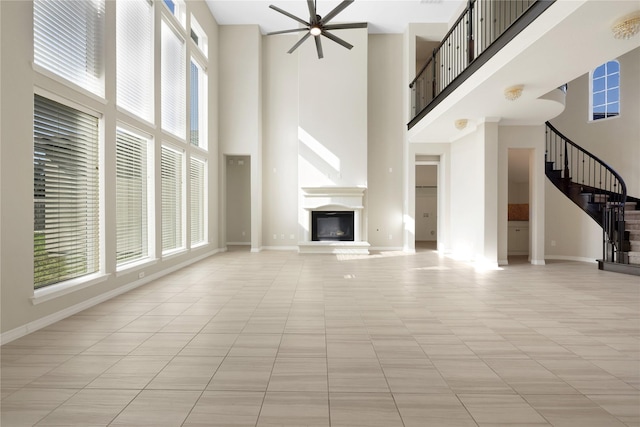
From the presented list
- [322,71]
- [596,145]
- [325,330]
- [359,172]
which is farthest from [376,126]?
[325,330]

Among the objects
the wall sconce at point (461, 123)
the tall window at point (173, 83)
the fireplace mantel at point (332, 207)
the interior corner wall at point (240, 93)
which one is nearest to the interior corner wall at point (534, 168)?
the wall sconce at point (461, 123)

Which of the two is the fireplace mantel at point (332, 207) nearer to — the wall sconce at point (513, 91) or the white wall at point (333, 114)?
the white wall at point (333, 114)

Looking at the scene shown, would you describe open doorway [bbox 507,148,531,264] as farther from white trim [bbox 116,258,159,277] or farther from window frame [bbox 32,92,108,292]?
window frame [bbox 32,92,108,292]

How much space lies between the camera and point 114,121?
4.48 meters

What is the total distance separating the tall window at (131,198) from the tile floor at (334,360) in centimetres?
81

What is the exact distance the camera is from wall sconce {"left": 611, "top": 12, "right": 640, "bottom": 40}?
3.18 m

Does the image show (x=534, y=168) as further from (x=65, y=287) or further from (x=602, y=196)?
(x=65, y=287)

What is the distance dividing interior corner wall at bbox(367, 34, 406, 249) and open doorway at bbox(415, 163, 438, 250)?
277cm

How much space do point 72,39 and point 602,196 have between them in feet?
33.9

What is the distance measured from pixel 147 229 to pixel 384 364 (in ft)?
15.3

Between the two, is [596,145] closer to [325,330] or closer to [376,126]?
[376,126]

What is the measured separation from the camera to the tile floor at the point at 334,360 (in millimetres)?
1933

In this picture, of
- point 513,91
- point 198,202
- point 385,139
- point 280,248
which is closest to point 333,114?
point 385,139

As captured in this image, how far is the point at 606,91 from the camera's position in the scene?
858cm
